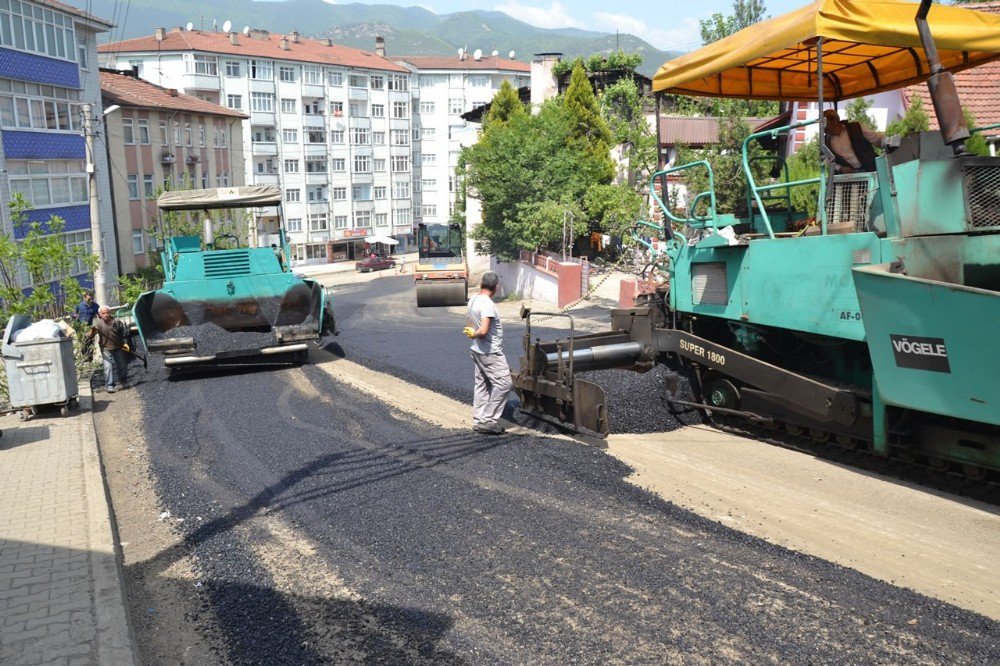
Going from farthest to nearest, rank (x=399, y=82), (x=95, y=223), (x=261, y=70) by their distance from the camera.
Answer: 1. (x=399, y=82)
2. (x=261, y=70)
3. (x=95, y=223)

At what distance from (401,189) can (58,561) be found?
67.5 m

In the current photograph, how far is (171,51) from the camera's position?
57156mm

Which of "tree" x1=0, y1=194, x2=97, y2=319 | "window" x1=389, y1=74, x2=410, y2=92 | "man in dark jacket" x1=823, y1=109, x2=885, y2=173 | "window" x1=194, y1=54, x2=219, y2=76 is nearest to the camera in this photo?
"man in dark jacket" x1=823, y1=109, x2=885, y2=173

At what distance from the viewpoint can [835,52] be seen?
7812 millimetres

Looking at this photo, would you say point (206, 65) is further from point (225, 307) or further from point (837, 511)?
point (837, 511)

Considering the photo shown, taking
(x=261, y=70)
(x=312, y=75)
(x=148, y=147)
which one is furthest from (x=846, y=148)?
(x=312, y=75)

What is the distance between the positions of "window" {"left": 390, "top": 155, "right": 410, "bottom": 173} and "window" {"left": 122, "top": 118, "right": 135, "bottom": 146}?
33172 millimetres

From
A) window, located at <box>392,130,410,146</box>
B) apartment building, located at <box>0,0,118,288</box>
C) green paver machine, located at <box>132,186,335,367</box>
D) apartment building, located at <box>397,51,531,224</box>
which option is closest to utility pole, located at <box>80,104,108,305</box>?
green paver machine, located at <box>132,186,335,367</box>

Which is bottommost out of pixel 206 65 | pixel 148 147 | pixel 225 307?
pixel 225 307

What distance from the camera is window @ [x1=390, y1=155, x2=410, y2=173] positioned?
70562 mm

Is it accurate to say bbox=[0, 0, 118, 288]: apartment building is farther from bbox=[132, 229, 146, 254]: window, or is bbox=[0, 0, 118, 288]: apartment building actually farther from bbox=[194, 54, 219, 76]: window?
bbox=[194, 54, 219, 76]: window

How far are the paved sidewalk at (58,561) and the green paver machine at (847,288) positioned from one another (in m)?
4.03

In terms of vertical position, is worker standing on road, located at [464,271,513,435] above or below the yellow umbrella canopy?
below

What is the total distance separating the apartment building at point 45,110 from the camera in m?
25.8
